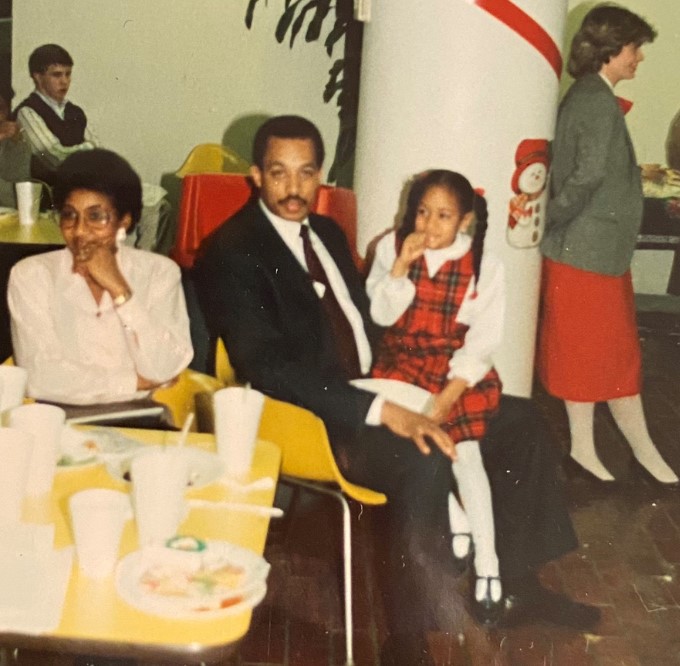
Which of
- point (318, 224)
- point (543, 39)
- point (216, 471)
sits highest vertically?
point (543, 39)

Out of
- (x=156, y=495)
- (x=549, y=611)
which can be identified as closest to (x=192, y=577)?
(x=156, y=495)

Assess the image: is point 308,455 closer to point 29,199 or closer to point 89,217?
point 89,217

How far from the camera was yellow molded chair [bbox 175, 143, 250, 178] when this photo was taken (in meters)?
2.07

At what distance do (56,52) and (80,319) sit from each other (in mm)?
583

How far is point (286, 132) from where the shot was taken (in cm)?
208

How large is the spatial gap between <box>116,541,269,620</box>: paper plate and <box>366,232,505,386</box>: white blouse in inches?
36.5

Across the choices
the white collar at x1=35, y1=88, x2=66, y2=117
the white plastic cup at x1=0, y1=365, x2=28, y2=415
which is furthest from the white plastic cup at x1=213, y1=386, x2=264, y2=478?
the white collar at x1=35, y1=88, x2=66, y2=117

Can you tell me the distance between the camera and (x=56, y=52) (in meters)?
2.01

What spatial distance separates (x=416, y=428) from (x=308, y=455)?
0.25 metres

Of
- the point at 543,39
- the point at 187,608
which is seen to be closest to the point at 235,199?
the point at 543,39

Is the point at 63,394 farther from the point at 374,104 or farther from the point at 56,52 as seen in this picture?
the point at 374,104

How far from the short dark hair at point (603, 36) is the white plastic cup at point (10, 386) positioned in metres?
1.38

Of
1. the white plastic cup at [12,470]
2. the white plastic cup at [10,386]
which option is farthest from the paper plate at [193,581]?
the white plastic cup at [10,386]

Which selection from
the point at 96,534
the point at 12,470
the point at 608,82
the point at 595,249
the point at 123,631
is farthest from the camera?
the point at 595,249
